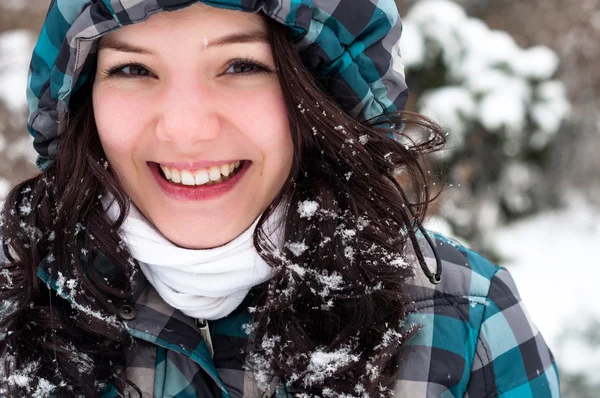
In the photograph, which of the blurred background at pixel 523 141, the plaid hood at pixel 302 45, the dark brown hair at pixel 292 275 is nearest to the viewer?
the plaid hood at pixel 302 45

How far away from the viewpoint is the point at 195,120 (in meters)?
1.37

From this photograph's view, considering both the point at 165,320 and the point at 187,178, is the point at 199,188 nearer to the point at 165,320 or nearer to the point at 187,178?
the point at 187,178

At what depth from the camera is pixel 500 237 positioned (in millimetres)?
5145

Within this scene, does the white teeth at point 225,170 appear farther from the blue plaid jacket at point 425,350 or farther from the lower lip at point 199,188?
the blue plaid jacket at point 425,350

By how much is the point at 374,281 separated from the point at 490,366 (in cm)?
38

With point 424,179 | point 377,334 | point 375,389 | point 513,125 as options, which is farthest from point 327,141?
point 513,125

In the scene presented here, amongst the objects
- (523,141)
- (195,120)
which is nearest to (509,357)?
(195,120)

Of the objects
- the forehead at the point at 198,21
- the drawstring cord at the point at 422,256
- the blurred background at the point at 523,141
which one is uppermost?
the blurred background at the point at 523,141

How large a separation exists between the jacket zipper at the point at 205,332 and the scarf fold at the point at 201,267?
0.03 meters

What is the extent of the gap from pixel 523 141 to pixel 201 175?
3.99 metres

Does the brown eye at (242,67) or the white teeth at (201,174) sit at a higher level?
the brown eye at (242,67)

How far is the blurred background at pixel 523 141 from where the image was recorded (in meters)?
4.27

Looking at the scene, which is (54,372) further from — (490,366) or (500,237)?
(500,237)

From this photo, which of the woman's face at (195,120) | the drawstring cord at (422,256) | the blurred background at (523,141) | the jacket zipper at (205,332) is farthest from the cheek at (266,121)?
the blurred background at (523,141)
